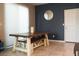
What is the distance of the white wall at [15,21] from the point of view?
172 cm

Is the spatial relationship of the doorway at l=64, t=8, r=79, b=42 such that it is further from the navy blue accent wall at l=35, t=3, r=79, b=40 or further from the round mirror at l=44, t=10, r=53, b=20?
the round mirror at l=44, t=10, r=53, b=20

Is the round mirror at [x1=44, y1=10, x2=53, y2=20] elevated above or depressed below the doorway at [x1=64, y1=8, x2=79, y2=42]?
above

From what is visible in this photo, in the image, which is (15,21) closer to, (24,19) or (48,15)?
(24,19)

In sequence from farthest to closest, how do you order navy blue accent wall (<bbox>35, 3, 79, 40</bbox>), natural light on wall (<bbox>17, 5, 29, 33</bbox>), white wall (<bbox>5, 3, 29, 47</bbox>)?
navy blue accent wall (<bbox>35, 3, 79, 40</bbox>) < natural light on wall (<bbox>17, 5, 29, 33</bbox>) < white wall (<bbox>5, 3, 29, 47</bbox>)

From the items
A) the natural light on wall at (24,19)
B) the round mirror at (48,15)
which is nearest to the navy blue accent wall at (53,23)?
the round mirror at (48,15)

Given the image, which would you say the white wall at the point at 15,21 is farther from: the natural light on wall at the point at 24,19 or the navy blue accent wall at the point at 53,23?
the navy blue accent wall at the point at 53,23

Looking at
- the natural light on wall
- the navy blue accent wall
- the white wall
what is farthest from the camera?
the navy blue accent wall

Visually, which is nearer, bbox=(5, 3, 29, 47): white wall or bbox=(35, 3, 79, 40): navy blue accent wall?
bbox=(5, 3, 29, 47): white wall

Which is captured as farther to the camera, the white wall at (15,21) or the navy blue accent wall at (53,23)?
the navy blue accent wall at (53,23)

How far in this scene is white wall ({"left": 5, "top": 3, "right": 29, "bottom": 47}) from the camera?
1.72 metres

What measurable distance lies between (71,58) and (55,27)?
101 cm

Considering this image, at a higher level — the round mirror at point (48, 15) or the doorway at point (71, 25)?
the round mirror at point (48, 15)

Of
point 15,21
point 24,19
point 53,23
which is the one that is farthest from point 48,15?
point 15,21

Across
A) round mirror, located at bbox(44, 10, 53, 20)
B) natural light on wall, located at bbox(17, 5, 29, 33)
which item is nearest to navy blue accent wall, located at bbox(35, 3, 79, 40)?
round mirror, located at bbox(44, 10, 53, 20)
